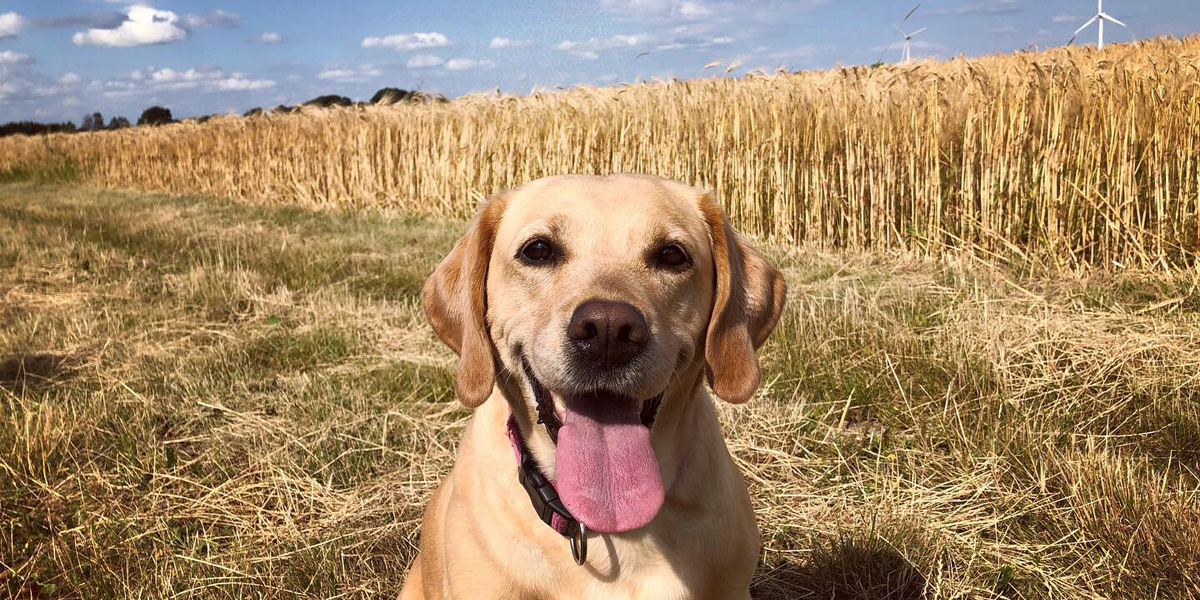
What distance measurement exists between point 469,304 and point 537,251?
246 millimetres

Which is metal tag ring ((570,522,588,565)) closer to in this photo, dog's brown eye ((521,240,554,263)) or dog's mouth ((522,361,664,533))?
dog's mouth ((522,361,664,533))

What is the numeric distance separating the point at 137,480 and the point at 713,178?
6.78 m

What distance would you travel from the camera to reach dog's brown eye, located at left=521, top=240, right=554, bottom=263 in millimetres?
2271

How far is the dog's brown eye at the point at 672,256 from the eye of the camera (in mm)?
2283

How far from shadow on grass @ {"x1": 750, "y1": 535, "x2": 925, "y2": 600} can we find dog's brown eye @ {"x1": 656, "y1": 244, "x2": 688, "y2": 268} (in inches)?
50.3

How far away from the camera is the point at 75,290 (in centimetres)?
730

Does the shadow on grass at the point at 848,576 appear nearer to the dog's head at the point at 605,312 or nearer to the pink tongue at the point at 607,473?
the dog's head at the point at 605,312

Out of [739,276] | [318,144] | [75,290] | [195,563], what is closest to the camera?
[739,276]

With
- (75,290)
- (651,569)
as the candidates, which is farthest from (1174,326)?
(75,290)

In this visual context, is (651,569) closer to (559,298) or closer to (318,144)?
(559,298)

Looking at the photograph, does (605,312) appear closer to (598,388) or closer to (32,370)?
(598,388)

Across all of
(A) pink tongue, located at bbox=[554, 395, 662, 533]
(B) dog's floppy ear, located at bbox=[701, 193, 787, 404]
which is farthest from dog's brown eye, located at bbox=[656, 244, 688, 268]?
(A) pink tongue, located at bbox=[554, 395, 662, 533]

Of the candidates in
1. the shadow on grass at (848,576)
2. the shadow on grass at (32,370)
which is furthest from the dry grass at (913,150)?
the shadow on grass at (32,370)

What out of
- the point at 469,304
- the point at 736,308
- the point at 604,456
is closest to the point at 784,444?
the point at 736,308
